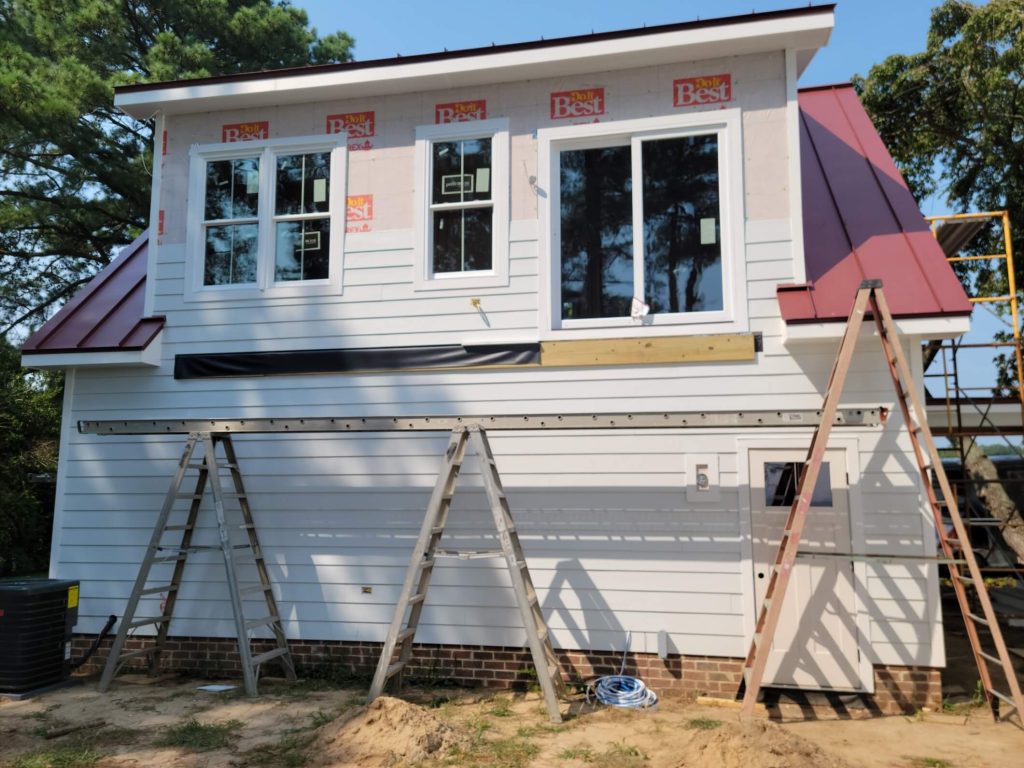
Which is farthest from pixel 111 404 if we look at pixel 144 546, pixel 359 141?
pixel 359 141

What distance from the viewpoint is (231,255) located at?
A: 8.20 metres

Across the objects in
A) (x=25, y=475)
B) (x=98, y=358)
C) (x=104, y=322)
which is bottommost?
(x=25, y=475)

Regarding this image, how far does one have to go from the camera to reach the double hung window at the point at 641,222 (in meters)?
7.11

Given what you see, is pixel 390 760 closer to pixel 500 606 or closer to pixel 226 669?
pixel 500 606

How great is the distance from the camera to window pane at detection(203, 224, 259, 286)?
816cm

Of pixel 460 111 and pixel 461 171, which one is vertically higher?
pixel 460 111

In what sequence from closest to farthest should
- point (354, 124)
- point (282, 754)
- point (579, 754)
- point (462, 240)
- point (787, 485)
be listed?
point (579, 754) < point (282, 754) < point (787, 485) < point (462, 240) < point (354, 124)

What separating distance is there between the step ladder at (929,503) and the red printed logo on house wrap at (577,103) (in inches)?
124

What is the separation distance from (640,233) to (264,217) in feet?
13.2

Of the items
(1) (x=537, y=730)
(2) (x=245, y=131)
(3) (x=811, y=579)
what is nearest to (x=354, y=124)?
(2) (x=245, y=131)

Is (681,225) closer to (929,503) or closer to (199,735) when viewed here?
(929,503)

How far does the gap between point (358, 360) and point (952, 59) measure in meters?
14.6

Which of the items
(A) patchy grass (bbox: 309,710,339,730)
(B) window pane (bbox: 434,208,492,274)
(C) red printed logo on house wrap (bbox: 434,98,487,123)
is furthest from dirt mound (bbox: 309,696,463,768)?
(C) red printed logo on house wrap (bbox: 434,98,487,123)

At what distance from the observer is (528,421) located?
638 cm
